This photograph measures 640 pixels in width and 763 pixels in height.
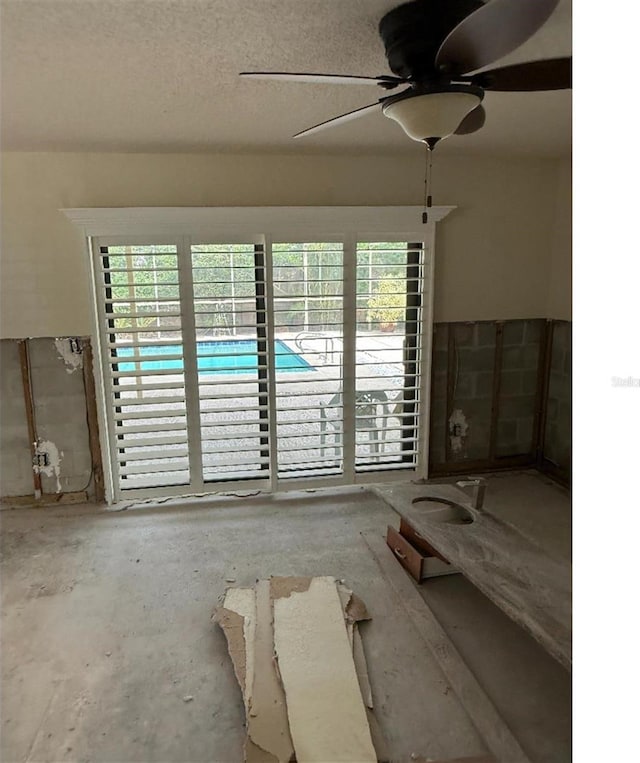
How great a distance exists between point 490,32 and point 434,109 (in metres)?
0.29

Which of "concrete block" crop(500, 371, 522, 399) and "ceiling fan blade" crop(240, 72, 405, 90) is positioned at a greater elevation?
"ceiling fan blade" crop(240, 72, 405, 90)

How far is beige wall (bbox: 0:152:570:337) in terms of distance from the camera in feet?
11.3

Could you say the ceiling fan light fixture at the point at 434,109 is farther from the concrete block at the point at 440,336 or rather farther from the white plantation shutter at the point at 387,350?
the concrete block at the point at 440,336

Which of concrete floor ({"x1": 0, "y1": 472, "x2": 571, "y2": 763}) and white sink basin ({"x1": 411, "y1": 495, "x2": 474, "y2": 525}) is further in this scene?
white sink basin ({"x1": 411, "y1": 495, "x2": 474, "y2": 525})

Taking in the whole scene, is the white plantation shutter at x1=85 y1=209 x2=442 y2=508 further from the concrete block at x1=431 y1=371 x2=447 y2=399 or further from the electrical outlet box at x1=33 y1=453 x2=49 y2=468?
the electrical outlet box at x1=33 y1=453 x2=49 y2=468

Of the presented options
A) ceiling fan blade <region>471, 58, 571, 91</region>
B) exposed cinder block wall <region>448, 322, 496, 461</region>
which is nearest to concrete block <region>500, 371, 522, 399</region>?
exposed cinder block wall <region>448, 322, 496, 461</region>

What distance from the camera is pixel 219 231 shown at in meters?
3.61

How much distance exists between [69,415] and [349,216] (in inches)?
92.5

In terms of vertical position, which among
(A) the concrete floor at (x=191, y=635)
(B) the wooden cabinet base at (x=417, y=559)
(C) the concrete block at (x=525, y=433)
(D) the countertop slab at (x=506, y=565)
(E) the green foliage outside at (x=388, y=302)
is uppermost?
(E) the green foliage outside at (x=388, y=302)

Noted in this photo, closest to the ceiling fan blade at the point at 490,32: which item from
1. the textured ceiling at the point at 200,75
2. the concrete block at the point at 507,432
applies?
the textured ceiling at the point at 200,75

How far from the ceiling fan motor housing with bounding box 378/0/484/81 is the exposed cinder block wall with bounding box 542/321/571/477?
2.85 metres

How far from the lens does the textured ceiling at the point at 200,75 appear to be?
1.51m

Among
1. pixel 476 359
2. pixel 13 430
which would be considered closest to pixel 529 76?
pixel 476 359
